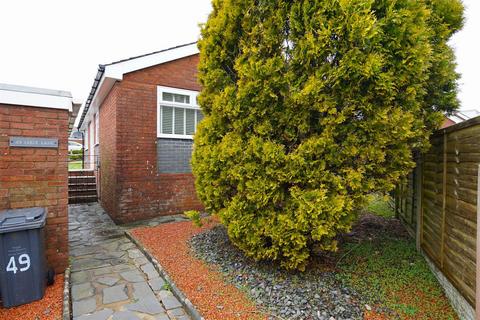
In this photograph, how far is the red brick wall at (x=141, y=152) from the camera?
6.30m

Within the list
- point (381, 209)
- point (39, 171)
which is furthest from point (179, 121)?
point (381, 209)

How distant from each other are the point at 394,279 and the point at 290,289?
1.39 m

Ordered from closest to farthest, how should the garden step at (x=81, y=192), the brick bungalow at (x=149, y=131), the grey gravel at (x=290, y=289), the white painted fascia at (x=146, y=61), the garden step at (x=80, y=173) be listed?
the grey gravel at (x=290, y=289) → the white painted fascia at (x=146, y=61) → the brick bungalow at (x=149, y=131) → the garden step at (x=81, y=192) → the garden step at (x=80, y=173)

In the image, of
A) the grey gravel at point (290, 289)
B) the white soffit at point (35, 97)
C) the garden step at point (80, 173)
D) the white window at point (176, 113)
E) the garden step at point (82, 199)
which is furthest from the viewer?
the garden step at point (80, 173)

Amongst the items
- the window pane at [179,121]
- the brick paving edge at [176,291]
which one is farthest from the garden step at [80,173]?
the brick paving edge at [176,291]

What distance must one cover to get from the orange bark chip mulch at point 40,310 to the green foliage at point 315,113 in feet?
6.91

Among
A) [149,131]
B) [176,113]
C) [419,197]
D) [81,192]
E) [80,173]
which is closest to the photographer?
[419,197]

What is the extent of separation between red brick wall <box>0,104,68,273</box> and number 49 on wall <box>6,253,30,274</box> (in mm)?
691

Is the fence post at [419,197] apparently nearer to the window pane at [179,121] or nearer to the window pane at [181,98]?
the window pane at [179,121]

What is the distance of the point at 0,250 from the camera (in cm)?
274

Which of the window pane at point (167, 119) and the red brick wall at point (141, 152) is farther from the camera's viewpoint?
the window pane at point (167, 119)

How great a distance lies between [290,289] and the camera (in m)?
2.93

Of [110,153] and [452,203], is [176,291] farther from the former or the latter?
[110,153]

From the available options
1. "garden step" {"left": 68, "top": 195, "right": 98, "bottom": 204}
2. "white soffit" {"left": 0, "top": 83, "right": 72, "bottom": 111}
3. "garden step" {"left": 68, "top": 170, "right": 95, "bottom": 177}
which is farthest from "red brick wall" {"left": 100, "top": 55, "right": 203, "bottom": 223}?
"garden step" {"left": 68, "top": 170, "right": 95, "bottom": 177}
